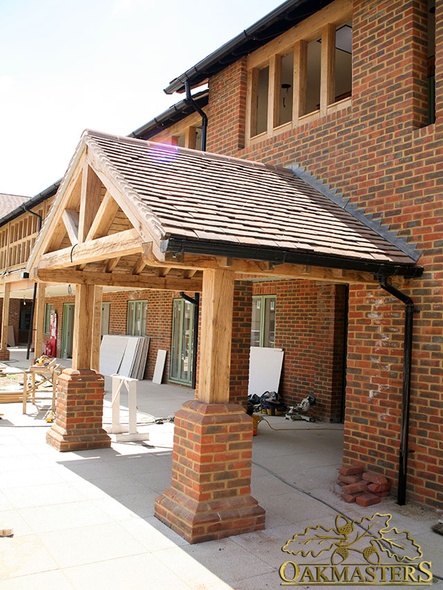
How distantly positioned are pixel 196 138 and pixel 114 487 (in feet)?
26.0

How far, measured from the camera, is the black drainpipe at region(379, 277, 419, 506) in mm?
5352

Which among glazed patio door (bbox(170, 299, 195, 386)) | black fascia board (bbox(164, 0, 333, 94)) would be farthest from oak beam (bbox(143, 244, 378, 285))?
glazed patio door (bbox(170, 299, 195, 386))

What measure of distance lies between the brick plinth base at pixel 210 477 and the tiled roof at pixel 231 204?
1520 millimetres

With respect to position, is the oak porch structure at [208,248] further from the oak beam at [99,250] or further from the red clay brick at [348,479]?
the red clay brick at [348,479]

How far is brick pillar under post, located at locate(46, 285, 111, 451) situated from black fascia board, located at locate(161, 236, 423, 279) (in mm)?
3713

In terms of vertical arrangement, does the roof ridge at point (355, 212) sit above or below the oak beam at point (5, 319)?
above

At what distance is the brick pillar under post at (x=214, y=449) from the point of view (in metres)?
4.39

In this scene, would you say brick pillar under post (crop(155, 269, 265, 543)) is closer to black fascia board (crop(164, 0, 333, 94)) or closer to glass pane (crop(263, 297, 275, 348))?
black fascia board (crop(164, 0, 333, 94))

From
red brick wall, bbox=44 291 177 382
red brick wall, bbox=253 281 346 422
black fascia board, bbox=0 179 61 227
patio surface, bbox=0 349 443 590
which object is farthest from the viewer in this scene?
black fascia board, bbox=0 179 61 227

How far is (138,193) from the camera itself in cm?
464

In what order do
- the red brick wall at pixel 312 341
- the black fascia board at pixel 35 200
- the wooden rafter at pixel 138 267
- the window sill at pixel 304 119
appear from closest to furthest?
the window sill at pixel 304 119 < the wooden rafter at pixel 138 267 < the red brick wall at pixel 312 341 < the black fascia board at pixel 35 200

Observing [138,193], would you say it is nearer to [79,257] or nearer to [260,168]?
[79,257]

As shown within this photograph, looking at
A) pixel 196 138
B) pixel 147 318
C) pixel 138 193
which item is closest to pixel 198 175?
pixel 138 193

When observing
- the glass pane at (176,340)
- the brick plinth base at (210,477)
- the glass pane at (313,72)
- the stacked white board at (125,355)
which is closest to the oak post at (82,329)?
the brick plinth base at (210,477)
